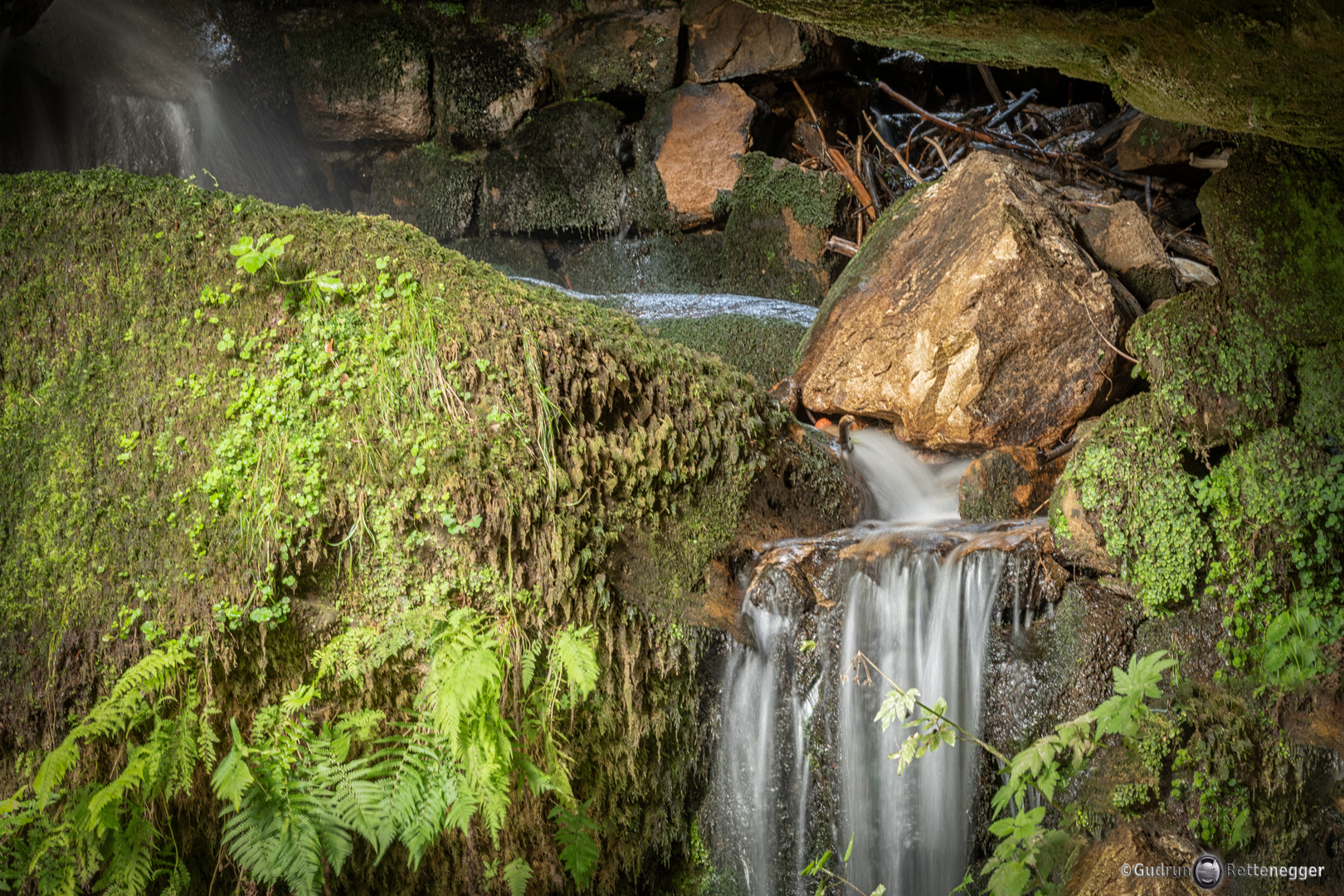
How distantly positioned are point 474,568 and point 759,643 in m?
1.52

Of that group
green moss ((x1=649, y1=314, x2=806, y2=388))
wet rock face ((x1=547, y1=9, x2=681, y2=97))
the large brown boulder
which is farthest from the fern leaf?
wet rock face ((x1=547, y1=9, x2=681, y2=97))

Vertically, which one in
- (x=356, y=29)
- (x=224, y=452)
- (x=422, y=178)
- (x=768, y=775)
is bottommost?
(x=768, y=775)

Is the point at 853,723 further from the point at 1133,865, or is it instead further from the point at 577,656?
the point at 577,656

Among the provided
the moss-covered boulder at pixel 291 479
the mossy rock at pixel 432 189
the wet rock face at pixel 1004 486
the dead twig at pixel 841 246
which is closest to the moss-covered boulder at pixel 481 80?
the mossy rock at pixel 432 189

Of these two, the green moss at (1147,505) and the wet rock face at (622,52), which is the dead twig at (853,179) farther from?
the green moss at (1147,505)

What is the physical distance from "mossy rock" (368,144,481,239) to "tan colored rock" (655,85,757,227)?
2.44m

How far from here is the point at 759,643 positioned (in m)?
4.11

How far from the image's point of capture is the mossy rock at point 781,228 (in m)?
9.15

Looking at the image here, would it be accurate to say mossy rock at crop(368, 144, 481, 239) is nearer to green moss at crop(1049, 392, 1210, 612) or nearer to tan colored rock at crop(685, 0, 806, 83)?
tan colored rock at crop(685, 0, 806, 83)

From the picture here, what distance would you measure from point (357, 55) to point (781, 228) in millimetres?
5351

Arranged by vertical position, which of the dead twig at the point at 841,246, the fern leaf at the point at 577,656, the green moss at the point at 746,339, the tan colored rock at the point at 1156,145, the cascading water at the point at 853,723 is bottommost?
the cascading water at the point at 853,723

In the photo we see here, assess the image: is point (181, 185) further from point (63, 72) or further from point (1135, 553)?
→ point (63, 72)

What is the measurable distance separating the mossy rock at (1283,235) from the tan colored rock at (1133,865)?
2.32 m

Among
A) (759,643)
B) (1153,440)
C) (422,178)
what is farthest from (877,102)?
(759,643)
